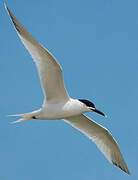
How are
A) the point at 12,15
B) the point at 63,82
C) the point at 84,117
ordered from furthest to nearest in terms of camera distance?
the point at 84,117, the point at 63,82, the point at 12,15

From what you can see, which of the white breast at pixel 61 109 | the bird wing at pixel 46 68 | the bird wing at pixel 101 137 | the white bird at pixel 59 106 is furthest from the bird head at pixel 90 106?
the bird wing at pixel 101 137

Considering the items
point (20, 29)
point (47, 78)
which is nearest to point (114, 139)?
point (47, 78)

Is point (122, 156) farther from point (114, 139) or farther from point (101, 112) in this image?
point (101, 112)

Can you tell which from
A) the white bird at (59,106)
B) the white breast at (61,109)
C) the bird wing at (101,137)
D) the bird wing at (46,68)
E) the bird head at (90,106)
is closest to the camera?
the bird wing at (46,68)

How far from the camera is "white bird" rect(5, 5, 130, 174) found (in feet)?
35.7

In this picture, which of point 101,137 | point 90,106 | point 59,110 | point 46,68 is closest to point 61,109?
point 59,110

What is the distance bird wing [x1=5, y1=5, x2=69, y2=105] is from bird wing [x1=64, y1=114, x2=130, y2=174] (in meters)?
1.50

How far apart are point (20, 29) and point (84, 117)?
3577 mm

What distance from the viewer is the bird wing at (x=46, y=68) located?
1072 centimetres

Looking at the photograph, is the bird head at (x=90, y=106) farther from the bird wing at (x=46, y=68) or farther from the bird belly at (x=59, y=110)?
the bird wing at (x=46, y=68)

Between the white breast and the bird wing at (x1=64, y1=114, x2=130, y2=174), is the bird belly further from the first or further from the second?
the bird wing at (x1=64, y1=114, x2=130, y2=174)

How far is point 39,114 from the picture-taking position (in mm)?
11750

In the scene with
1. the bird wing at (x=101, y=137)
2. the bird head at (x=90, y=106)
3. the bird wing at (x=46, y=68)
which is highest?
the bird wing at (x=46, y=68)

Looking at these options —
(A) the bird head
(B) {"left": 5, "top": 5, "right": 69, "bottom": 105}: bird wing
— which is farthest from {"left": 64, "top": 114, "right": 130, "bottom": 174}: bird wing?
(B) {"left": 5, "top": 5, "right": 69, "bottom": 105}: bird wing
